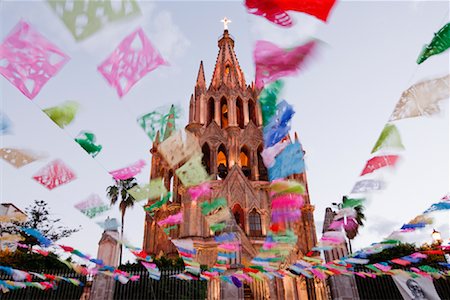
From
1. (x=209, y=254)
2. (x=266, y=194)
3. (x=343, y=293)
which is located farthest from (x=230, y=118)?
(x=343, y=293)

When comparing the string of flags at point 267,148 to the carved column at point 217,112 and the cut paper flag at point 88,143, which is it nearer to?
the cut paper flag at point 88,143

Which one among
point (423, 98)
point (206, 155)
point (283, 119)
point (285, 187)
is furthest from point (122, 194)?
point (423, 98)

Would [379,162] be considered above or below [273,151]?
below

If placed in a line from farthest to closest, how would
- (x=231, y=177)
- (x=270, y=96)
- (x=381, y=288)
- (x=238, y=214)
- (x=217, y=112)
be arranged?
1. (x=217, y=112)
2. (x=231, y=177)
3. (x=238, y=214)
4. (x=381, y=288)
5. (x=270, y=96)

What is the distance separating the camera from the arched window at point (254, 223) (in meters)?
26.3

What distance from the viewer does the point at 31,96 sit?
26.4 feet

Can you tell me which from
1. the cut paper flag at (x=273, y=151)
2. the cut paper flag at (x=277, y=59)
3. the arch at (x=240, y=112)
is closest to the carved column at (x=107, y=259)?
the cut paper flag at (x=277, y=59)

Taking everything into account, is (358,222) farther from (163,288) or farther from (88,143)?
(88,143)

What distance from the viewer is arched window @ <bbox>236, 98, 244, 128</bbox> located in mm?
35719

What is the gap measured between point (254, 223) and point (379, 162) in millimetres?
16244

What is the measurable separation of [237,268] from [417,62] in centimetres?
1047

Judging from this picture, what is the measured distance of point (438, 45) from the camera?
795 centimetres

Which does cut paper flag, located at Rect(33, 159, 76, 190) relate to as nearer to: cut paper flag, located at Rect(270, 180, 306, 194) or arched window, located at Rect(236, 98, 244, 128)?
cut paper flag, located at Rect(270, 180, 306, 194)

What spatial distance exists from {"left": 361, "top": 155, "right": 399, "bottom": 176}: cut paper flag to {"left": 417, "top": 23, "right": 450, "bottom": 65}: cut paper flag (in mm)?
4539
